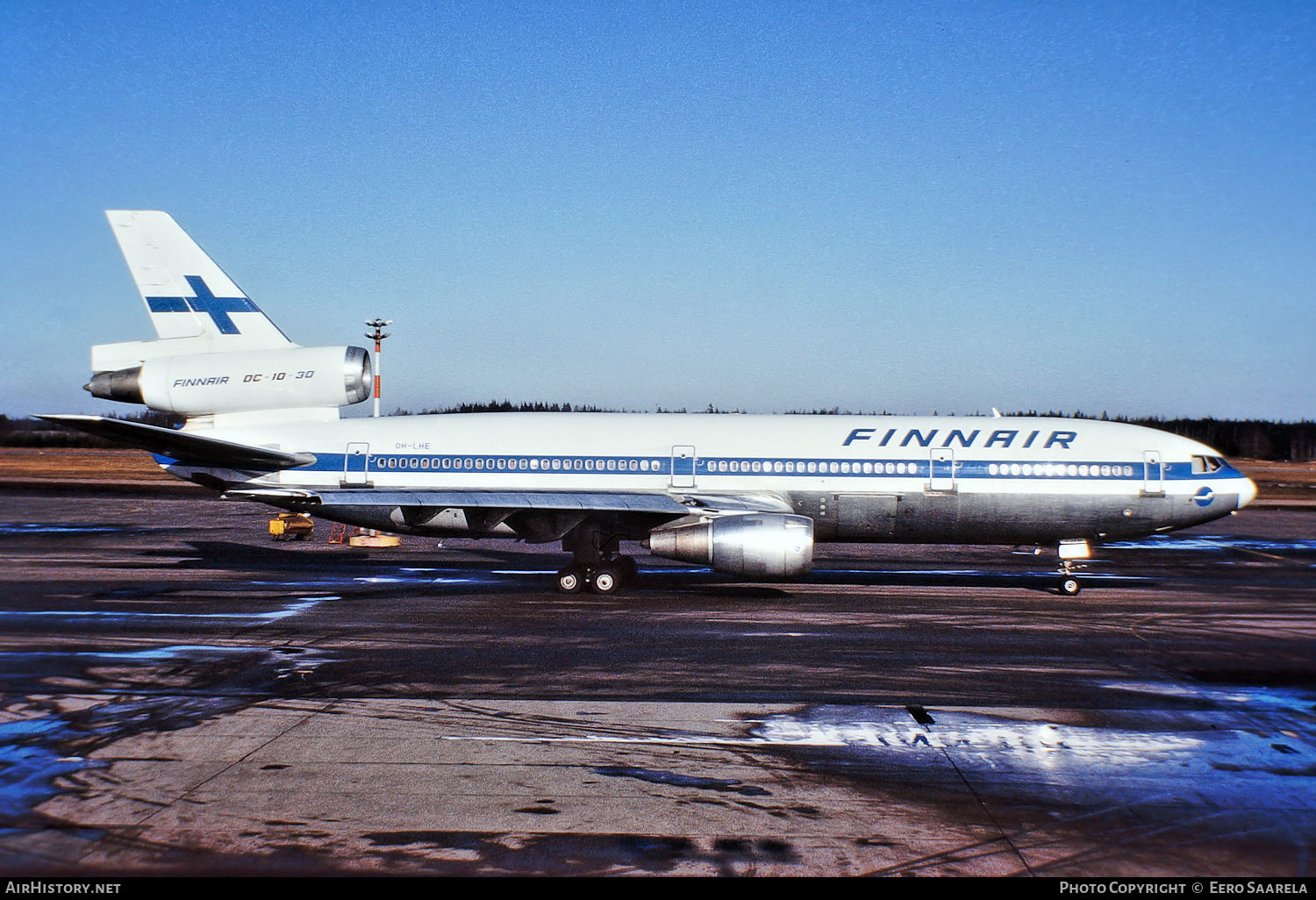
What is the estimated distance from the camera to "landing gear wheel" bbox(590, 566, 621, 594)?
2281 cm

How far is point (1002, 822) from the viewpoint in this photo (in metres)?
9.05

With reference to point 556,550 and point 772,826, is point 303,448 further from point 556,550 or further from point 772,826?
point 772,826

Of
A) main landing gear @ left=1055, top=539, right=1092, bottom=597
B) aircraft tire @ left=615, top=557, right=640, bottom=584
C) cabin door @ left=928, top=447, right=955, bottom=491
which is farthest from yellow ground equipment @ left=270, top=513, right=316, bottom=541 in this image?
main landing gear @ left=1055, top=539, right=1092, bottom=597

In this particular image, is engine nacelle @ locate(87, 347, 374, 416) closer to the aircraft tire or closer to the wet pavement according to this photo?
the wet pavement

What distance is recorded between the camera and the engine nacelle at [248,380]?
24.2 m

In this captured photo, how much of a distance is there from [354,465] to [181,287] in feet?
22.5

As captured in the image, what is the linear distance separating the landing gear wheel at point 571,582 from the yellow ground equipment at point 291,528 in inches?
607

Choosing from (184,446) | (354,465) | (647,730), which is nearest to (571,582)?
(354,465)

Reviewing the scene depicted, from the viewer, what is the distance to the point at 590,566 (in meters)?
23.0

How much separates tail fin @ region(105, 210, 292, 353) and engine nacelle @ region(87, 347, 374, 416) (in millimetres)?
611

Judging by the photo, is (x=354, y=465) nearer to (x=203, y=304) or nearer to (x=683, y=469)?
(x=203, y=304)

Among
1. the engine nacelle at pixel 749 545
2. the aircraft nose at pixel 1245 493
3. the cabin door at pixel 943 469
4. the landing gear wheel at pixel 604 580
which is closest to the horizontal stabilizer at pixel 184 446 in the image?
the landing gear wheel at pixel 604 580

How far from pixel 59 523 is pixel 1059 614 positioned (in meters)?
37.4

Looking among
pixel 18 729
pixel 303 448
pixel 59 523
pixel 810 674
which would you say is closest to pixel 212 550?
pixel 303 448
